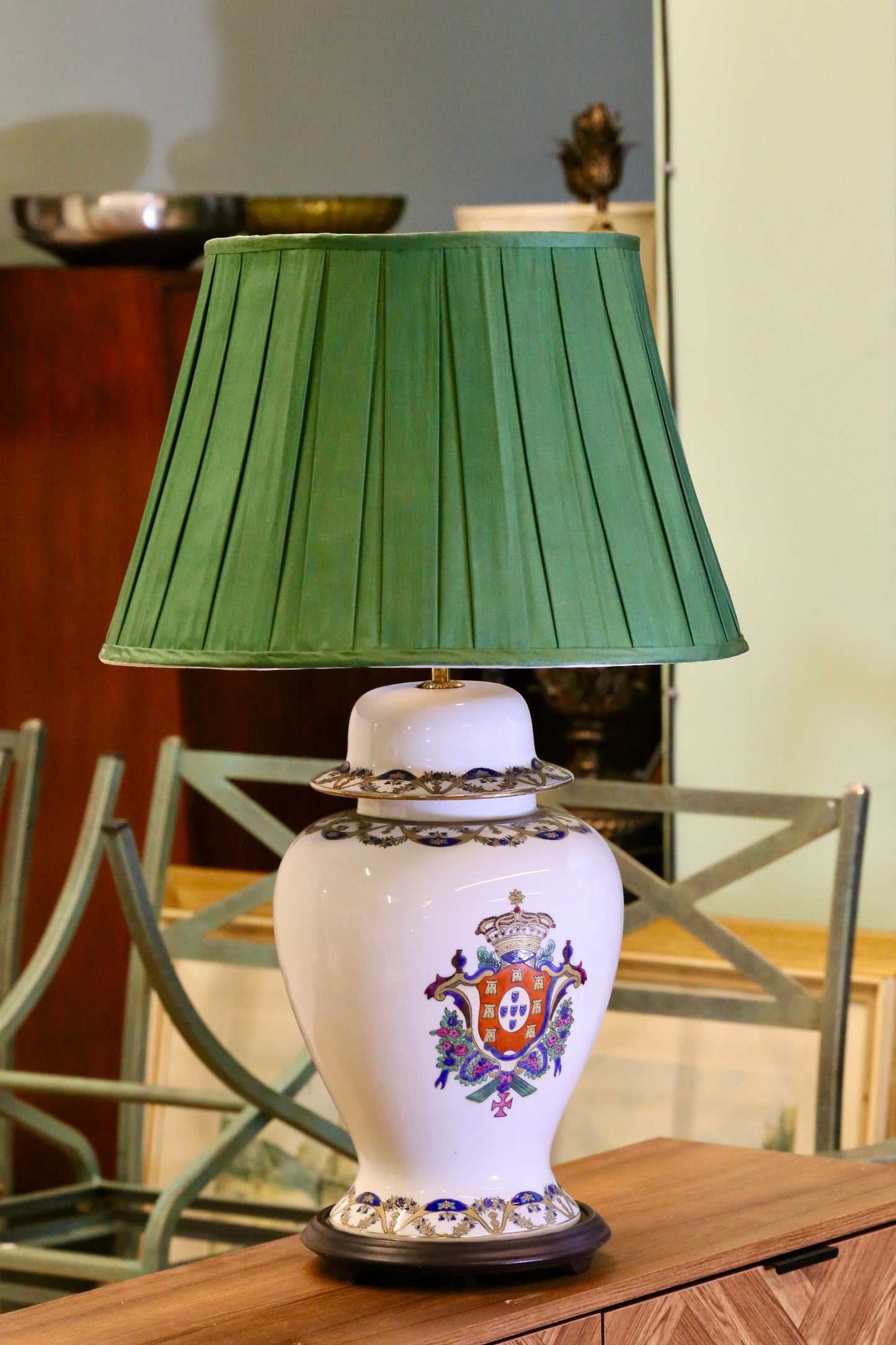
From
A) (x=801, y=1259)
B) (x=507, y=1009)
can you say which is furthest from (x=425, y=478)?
(x=801, y=1259)

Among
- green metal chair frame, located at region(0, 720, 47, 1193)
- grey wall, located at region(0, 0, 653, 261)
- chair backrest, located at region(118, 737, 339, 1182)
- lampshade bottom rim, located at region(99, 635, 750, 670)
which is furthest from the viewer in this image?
grey wall, located at region(0, 0, 653, 261)

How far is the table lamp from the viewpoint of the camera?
2.88ft

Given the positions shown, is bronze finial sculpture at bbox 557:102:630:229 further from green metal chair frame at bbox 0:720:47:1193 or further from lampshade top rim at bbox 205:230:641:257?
lampshade top rim at bbox 205:230:641:257

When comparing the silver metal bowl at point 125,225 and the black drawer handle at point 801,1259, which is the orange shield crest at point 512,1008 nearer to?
the black drawer handle at point 801,1259

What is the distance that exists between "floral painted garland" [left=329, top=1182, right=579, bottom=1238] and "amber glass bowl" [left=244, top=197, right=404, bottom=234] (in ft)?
5.89

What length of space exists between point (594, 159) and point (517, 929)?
152 centimetres

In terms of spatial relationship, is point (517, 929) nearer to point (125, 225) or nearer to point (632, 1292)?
point (632, 1292)

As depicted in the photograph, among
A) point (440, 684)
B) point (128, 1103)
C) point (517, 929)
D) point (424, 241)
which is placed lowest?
point (128, 1103)

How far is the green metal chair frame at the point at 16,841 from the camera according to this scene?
2.06 m

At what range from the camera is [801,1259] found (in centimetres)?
108

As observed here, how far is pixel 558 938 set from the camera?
97cm

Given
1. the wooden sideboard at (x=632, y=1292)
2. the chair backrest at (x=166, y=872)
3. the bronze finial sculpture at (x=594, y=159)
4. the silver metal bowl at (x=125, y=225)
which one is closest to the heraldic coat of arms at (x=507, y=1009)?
the wooden sideboard at (x=632, y=1292)

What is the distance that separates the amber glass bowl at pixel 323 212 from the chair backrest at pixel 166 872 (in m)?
0.95

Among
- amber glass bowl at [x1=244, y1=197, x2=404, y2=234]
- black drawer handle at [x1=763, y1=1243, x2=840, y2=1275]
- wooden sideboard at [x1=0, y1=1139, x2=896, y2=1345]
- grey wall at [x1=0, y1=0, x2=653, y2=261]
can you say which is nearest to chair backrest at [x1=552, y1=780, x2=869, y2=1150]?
wooden sideboard at [x1=0, y1=1139, x2=896, y2=1345]
